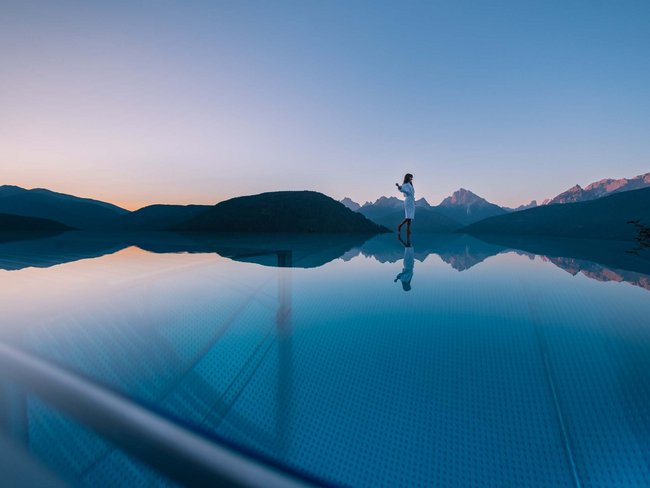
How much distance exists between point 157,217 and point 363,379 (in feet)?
504

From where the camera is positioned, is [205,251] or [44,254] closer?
[44,254]

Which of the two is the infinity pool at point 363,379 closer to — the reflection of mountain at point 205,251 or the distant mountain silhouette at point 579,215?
the reflection of mountain at point 205,251

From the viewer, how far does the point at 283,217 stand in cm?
8431

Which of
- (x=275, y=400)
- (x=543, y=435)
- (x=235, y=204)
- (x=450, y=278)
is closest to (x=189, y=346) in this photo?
(x=275, y=400)

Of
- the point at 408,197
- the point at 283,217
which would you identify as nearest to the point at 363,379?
the point at 408,197

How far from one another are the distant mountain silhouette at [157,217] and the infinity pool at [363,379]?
429 feet

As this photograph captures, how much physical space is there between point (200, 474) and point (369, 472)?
5.62ft

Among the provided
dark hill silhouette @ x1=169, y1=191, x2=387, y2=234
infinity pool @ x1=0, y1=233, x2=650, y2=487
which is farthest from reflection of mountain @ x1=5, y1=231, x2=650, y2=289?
dark hill silhouette @ x1=169, y1=191, x2=387, y2=234

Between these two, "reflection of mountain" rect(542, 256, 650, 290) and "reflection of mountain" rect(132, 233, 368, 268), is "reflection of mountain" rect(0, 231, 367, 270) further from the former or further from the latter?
"reflection of mountain" rect(542, 256, 650, 290)

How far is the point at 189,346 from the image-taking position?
374cm

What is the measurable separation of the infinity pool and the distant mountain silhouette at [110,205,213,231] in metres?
→ 131

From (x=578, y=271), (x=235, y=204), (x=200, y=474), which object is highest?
(x=235, y=204)

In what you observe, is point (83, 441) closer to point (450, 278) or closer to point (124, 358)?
point (124, 358)

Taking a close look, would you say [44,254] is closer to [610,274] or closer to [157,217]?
[610,274]
